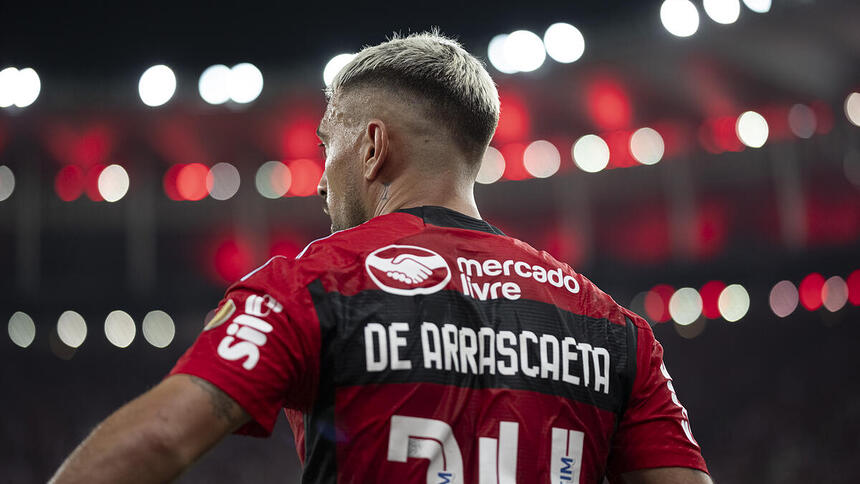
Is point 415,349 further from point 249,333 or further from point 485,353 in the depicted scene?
point 249,333

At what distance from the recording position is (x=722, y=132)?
14.6 m

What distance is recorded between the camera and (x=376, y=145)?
5.28 ft

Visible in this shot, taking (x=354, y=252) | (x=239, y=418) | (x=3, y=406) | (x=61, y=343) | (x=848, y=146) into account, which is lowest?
(x=3, y=406)

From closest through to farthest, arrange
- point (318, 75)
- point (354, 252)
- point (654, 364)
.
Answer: point (354, 252), point (654, 364), point (318, 75)

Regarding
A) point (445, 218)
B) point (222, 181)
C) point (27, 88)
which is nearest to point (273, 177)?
point (222, 181)

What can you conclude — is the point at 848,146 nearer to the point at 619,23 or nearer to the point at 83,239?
the point at 619,23

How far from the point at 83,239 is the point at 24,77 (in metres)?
3.68

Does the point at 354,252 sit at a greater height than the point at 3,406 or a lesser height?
greater

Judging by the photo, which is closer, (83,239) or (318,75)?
(318,75)

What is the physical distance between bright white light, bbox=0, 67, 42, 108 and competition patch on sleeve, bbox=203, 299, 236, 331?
1502 centimetres

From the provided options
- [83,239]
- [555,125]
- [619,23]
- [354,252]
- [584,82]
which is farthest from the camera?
[83,239]

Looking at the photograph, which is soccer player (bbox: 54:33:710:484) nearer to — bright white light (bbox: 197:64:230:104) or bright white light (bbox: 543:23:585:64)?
bright white light (bbox: 543:23:585:64)

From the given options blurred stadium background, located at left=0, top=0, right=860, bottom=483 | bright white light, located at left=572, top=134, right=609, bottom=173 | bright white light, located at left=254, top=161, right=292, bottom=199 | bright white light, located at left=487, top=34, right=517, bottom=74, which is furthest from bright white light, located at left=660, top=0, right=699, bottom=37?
bright white light, located at left=254, top=161, right=292, bottom=199

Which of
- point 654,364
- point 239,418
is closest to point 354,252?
point 239,418
